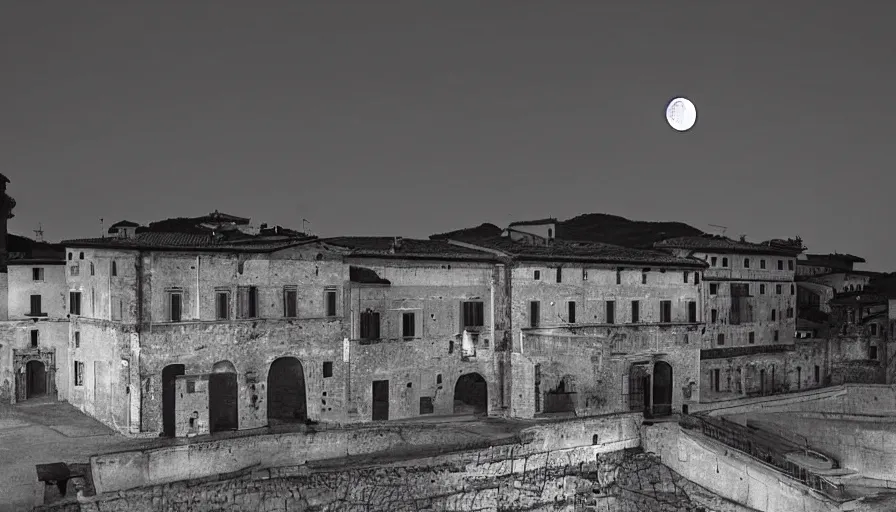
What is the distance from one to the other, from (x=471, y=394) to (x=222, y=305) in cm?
1239

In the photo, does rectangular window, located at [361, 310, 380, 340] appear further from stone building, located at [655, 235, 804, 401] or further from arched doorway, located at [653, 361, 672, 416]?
stone building, located at [655, 235, 804, 401]

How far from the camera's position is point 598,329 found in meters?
37.1

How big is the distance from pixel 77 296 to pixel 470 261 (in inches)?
593

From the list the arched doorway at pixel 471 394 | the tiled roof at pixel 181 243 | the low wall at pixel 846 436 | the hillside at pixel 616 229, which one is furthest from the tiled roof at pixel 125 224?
the hillside at pixel 616 229

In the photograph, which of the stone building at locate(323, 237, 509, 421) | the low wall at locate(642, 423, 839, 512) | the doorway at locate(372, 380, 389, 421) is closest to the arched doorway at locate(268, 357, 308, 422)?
the stone building at locate(323, 237, 509, 421)

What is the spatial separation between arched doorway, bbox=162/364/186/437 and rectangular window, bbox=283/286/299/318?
13.7 feet

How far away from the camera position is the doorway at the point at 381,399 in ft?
109

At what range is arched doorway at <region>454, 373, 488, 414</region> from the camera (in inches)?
1423

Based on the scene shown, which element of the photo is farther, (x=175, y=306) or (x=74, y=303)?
(x=74, y=303)

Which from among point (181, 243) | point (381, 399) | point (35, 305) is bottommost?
point (381, 399)

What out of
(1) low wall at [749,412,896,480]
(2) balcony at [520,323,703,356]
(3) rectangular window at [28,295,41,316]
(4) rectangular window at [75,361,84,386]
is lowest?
(1) low wall at [749,412,896,480]

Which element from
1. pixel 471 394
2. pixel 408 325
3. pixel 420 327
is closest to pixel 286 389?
pixel 408 325

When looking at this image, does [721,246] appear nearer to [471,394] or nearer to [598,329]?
[598,329]

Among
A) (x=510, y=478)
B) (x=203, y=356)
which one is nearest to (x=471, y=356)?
(x=510, y=478)
